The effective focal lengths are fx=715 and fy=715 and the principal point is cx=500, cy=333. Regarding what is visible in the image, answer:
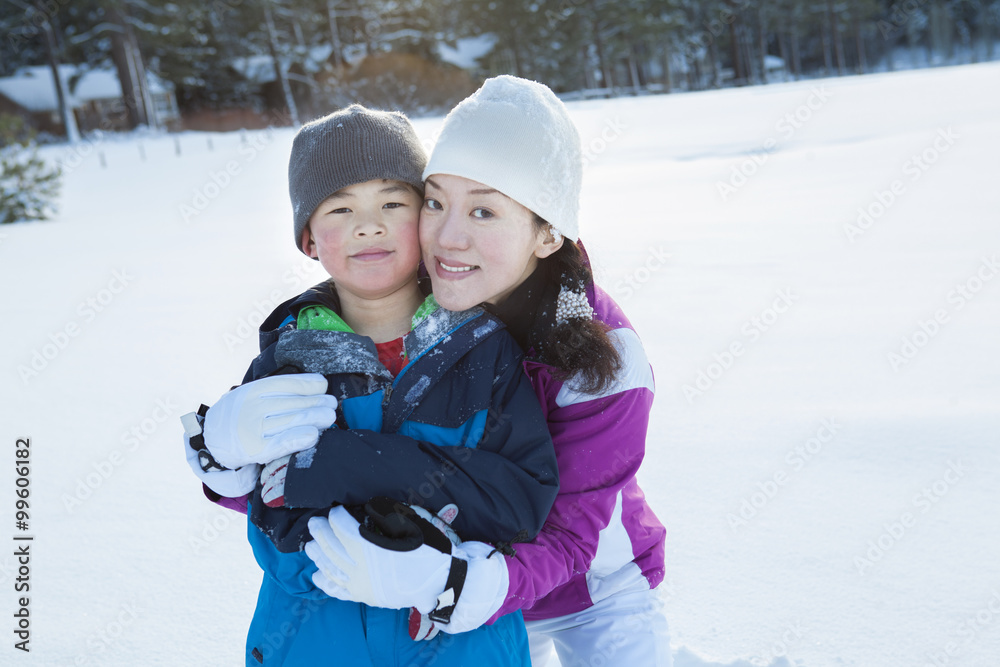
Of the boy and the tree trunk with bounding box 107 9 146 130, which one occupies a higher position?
the tree trunk with bounding box 107 9 146 130

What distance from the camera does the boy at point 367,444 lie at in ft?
4.16

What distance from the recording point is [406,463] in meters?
1.25

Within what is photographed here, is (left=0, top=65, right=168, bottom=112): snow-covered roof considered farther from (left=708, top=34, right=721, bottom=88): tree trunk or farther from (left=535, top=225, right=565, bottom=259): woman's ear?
(left=535, top=225, right=565, bottom=259): woman's ear

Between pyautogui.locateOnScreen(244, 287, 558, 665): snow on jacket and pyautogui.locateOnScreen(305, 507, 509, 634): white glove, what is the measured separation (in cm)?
5

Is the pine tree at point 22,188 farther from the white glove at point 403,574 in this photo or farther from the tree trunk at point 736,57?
the tree trunk at point 736,57

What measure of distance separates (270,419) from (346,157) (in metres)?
0.58

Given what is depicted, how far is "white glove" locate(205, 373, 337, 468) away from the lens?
1.29 meters
